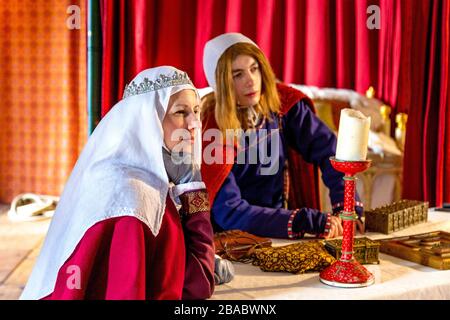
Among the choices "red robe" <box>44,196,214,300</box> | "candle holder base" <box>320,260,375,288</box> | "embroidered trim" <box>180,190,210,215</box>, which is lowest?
"candle holder base" <box>320,260,375,288</box>

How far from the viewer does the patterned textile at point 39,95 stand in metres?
5.56

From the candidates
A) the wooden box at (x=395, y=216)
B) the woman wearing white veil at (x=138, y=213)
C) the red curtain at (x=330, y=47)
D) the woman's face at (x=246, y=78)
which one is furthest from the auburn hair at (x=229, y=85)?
the red curtain at (x=330, y=47)

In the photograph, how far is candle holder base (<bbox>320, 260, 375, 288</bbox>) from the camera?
150 centimetres

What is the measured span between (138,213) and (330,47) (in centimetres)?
466

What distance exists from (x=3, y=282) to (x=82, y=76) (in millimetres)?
2935

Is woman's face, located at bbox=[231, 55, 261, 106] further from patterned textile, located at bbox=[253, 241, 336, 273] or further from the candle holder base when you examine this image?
the candle holder base

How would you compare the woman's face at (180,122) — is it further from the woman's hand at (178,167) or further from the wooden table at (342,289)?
the wooden table at (342,289)

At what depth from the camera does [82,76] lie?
5.61 meters

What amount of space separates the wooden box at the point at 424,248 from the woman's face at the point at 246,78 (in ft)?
2.95

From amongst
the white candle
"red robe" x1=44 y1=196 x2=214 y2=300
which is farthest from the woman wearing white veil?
the white candle

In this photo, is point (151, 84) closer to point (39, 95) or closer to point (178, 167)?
point (178, 167)

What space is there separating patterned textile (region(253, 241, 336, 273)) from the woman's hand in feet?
1.07

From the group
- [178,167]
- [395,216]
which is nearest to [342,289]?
[178,167]
